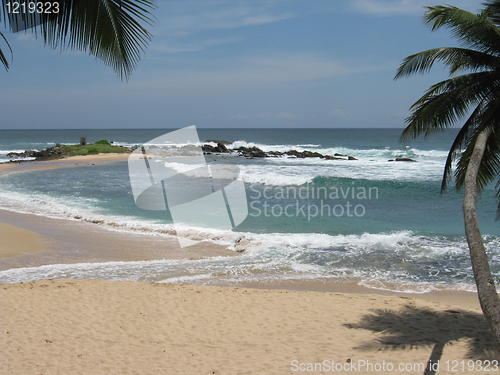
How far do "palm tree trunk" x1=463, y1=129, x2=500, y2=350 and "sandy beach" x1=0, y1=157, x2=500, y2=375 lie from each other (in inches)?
55.5

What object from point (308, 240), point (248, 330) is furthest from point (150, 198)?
point (248, 330)

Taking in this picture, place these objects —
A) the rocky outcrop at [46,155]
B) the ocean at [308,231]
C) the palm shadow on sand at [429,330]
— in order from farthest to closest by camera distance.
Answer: the rocky outcrop at [46,155]
the ocean at [308,231]
the palm shadow on sand at [429,330]

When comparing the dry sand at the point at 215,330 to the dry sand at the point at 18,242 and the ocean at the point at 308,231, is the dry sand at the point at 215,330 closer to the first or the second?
the ocean at the point at 308,231

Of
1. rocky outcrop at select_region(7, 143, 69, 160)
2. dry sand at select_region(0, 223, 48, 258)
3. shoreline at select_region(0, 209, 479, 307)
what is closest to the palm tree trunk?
shoreline at select_region(0, 209, 479, 307)

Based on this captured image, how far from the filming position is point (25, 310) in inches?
217

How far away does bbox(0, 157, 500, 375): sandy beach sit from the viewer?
4.22m

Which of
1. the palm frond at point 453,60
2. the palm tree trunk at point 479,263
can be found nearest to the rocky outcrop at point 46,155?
the palm frond at point 453,60

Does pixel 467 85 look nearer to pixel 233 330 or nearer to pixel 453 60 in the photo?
pixel 453 60

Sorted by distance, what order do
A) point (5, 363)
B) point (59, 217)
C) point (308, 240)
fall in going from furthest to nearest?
1. point (59, 217)
2. point (308, 240)
3. point (5, 363)

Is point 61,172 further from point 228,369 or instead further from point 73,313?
point 228,369

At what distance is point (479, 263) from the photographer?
129 inches

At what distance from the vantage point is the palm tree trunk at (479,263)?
2.94 metres

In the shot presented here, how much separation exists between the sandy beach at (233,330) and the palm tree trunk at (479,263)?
1.41m

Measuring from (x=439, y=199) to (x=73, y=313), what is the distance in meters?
16.5
